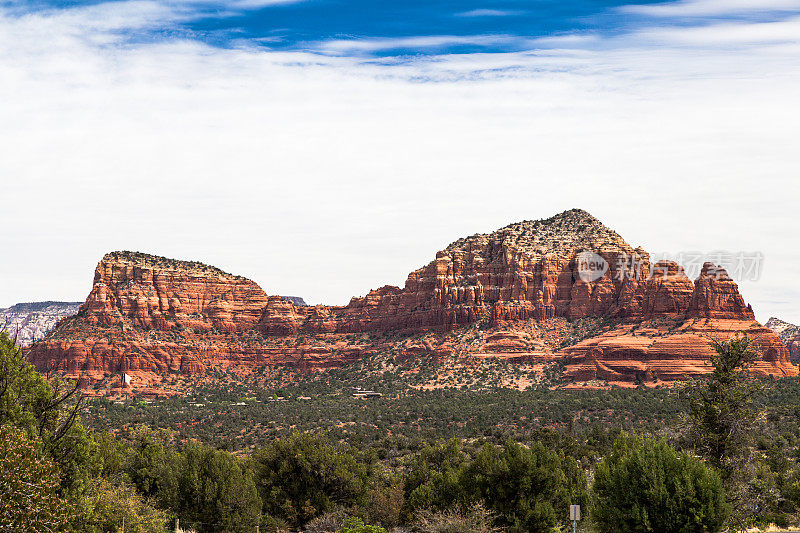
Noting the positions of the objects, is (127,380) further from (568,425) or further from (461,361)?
(568,425)

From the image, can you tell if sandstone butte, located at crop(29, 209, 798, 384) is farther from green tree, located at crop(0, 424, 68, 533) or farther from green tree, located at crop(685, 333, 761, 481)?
green tree, located at crop(0, 424, 68, 533)

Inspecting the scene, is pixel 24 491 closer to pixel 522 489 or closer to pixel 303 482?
pixel 522 489

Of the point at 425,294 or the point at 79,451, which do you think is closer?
the point at 79,451

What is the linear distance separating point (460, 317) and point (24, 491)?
4367 inches

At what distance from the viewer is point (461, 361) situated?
117 m

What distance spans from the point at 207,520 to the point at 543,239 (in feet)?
340

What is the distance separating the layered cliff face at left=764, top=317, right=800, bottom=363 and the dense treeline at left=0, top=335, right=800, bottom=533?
11257cm

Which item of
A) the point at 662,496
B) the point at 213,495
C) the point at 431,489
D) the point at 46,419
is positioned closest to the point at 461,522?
the point at 431,489

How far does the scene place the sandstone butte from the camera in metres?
103

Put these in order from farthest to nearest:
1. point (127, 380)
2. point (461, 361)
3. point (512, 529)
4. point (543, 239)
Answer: point (543, 239) < point (127, 380) < point (461, 361) < point (512, 529)

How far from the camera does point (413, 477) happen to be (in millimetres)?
→ 44625

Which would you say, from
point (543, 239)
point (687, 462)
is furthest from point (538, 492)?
point (543, 239)

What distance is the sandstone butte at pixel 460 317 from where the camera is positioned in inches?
4038

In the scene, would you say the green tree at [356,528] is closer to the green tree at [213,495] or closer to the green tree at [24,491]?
the green tree at [213,495]
